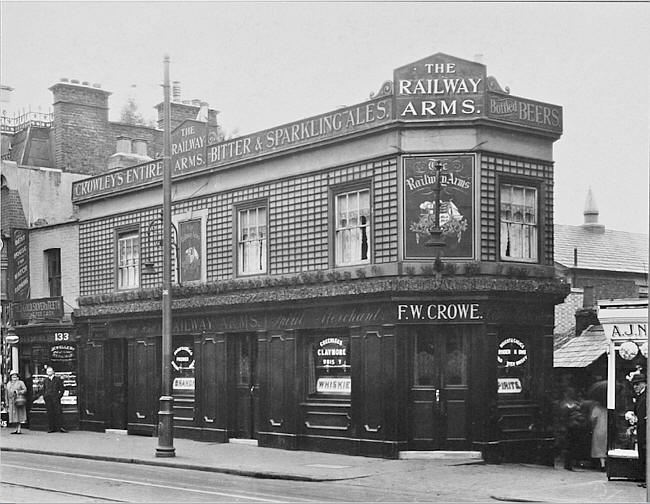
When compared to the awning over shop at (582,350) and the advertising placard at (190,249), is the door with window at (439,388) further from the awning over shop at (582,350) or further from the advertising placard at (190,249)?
the advertising placard at (190,249)

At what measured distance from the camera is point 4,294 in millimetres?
31781

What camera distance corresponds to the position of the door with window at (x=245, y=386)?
2323 cm

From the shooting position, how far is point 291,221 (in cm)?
2233

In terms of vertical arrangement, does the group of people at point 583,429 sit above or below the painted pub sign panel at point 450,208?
below

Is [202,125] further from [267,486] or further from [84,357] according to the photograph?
[267,486]

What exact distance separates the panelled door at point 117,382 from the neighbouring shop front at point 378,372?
10.2ft

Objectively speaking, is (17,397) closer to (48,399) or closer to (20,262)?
(48,399)

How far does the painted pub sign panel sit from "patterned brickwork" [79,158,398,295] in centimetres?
51

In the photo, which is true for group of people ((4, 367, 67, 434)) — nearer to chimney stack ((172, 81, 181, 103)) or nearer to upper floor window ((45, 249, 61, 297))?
upper floor window ((45, 249, 61, 297))

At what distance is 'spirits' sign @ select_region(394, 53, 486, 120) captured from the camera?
19.4 m

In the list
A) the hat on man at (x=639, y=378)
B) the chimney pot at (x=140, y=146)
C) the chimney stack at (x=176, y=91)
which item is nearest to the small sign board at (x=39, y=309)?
the chimney pot at (x=140, y=146)

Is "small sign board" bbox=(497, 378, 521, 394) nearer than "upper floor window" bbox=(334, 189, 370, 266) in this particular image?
Yes

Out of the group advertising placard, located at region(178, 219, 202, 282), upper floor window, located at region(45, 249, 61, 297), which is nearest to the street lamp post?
advertising placard, located at region(178, 219, 202, 282)

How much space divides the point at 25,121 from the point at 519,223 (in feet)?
71.8
